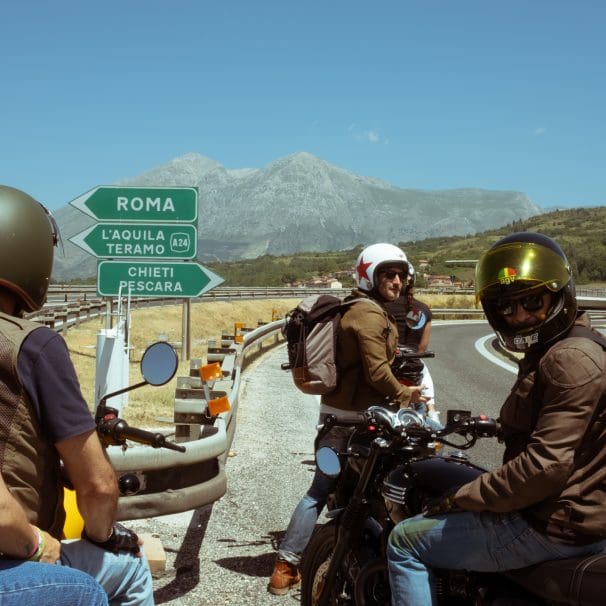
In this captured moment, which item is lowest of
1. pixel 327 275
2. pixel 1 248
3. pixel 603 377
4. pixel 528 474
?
pixel 327 275

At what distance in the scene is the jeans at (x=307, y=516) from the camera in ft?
15.8

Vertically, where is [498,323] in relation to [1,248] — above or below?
below

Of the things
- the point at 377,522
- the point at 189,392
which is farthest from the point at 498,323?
the point at 189,392

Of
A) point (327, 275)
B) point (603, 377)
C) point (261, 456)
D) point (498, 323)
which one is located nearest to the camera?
point (603, 377)

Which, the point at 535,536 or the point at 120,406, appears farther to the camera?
the point at 120,406

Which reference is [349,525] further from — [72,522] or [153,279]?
[153,279]

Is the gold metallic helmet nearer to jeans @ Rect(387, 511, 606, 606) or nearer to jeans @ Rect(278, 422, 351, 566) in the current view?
jeans @ Rect(387, 511, 606, 606)

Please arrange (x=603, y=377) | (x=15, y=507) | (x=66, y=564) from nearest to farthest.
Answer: (x=15, y=507)
(x=66, y=564)
(x=603, y=377)

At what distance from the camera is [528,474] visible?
2676mm

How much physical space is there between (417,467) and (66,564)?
1472 mm

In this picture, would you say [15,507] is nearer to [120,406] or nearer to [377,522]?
[377,522]

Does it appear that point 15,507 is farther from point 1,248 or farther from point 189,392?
point 189,392

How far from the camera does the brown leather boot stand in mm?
4773

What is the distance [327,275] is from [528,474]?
387ft
